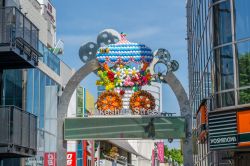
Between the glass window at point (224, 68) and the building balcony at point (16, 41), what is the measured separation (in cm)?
712

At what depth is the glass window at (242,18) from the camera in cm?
2189

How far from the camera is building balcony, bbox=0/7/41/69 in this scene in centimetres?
2408

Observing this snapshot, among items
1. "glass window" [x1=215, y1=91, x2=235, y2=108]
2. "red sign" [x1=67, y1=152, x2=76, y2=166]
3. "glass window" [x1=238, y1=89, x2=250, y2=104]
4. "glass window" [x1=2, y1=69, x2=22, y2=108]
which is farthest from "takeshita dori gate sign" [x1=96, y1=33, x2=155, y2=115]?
"red sign" [x1=67, y1=152, x2=76, y2=166]

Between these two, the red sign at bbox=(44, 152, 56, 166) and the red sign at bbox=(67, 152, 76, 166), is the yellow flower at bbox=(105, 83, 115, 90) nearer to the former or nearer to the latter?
the red sign at bbox=(44, 152, 56, 166)

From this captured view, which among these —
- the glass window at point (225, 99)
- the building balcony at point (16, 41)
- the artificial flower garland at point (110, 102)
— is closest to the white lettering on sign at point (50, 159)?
the artificial flower garland at point (110, 102)

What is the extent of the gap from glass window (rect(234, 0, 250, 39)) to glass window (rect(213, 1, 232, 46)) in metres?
0.38

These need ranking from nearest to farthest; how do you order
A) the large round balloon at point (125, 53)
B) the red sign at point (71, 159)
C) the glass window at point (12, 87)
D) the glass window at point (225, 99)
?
1. the glass window at point (225, 99)
2. the large round balloon at point (125, 53)
3. the glass window at point (12, 87)
4. the red sign at point (71, 159)

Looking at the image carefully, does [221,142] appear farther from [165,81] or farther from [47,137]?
[47,137]

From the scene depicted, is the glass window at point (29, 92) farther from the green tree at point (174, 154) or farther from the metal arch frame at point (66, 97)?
the green tree at point (174, 154)

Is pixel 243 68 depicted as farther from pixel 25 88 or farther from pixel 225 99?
pixel 25 88

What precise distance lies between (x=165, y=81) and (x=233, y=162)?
4695 mm

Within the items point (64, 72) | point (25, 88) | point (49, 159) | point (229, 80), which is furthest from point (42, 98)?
point (229, 80)

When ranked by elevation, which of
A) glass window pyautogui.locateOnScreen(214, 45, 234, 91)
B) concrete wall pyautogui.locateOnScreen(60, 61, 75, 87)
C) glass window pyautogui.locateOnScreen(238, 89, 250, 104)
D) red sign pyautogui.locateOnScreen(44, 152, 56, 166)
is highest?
concrete wall pyautogui.locateOnScreen(60, 61, 75, 87)

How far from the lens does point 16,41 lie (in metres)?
24.4
